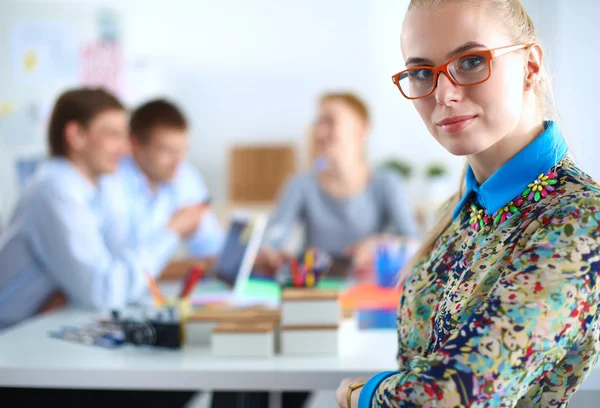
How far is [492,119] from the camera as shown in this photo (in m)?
0.90

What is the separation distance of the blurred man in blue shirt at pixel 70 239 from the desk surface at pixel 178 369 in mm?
499

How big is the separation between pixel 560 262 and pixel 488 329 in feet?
0.41

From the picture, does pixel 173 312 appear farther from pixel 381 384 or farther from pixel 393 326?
pixel 381 384

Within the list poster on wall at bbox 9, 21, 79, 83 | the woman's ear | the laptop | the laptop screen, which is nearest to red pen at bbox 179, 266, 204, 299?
the laptop

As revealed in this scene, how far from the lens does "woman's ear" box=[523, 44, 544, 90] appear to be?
3.08ft

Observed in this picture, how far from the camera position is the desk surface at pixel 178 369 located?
1329mm

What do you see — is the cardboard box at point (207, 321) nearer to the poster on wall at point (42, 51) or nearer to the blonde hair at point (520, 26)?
the blonde hair at point (520, 26)

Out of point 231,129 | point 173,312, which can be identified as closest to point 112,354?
point 173,312

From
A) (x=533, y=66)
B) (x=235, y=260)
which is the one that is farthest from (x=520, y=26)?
(x=235, y=260)

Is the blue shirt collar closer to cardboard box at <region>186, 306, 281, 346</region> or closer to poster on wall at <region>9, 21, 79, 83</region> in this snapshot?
cardboard box at <region>186, 306, 281, 346</region>

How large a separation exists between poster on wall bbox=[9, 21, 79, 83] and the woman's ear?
197 inches

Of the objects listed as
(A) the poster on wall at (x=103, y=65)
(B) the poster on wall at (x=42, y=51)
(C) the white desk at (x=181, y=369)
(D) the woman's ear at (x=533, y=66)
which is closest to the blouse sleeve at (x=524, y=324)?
(D) the woman's ear at (x=533, y=66)

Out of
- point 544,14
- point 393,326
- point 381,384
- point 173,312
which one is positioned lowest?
point 393,326

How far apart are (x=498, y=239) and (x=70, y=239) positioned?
1499 millimetres
